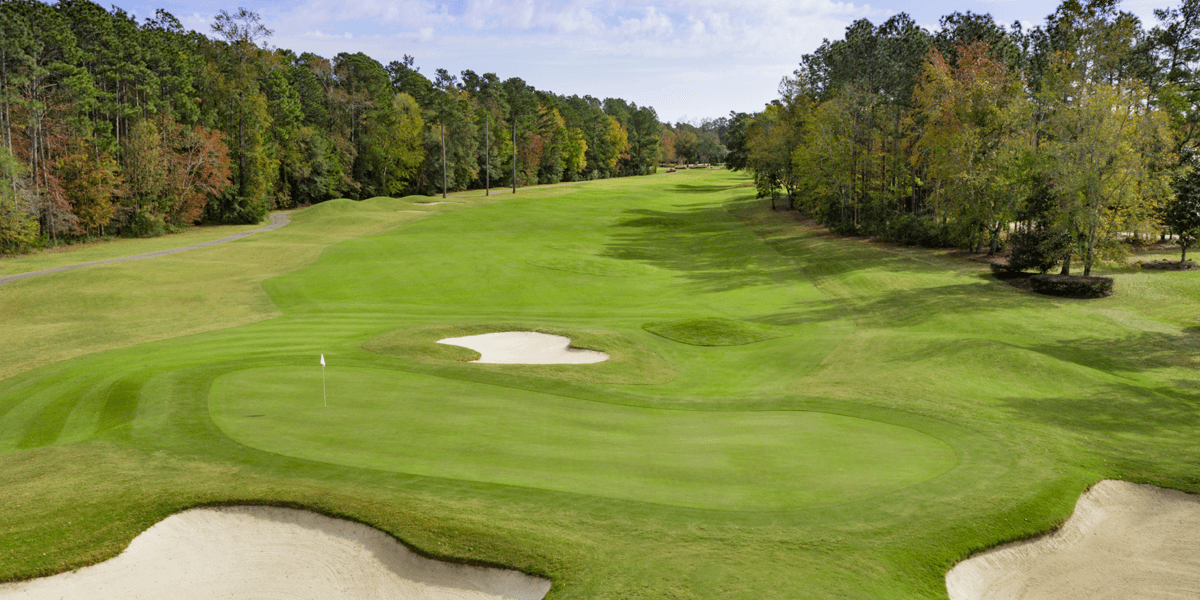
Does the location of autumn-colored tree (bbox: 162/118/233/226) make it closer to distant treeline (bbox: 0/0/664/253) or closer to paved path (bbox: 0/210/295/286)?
distant treeline (bbox: 0/0/664/253)

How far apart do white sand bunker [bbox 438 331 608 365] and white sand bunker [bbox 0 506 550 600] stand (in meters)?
11.7

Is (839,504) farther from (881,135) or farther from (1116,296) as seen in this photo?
(881,135)

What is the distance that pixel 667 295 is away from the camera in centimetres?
3725

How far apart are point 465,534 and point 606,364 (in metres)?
12.6

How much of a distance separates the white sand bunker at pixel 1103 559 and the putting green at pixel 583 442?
Answer: 6.51 ft

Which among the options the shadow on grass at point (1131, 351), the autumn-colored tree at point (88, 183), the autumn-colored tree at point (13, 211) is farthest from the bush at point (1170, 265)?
the autumn-colored tree at point (88, 183)

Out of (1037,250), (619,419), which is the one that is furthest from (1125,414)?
(1037,250)

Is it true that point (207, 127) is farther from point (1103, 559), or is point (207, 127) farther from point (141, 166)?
point (1103, 559)

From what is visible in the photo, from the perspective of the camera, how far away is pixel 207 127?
7006cm

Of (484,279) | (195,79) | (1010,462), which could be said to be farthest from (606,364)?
(195,79)

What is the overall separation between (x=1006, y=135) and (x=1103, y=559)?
39806mm

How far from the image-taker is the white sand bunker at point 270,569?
29.8 ft

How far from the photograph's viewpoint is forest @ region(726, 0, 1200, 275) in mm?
32188

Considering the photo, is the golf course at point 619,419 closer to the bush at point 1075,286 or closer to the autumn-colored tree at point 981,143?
the bush at point 1075,286
